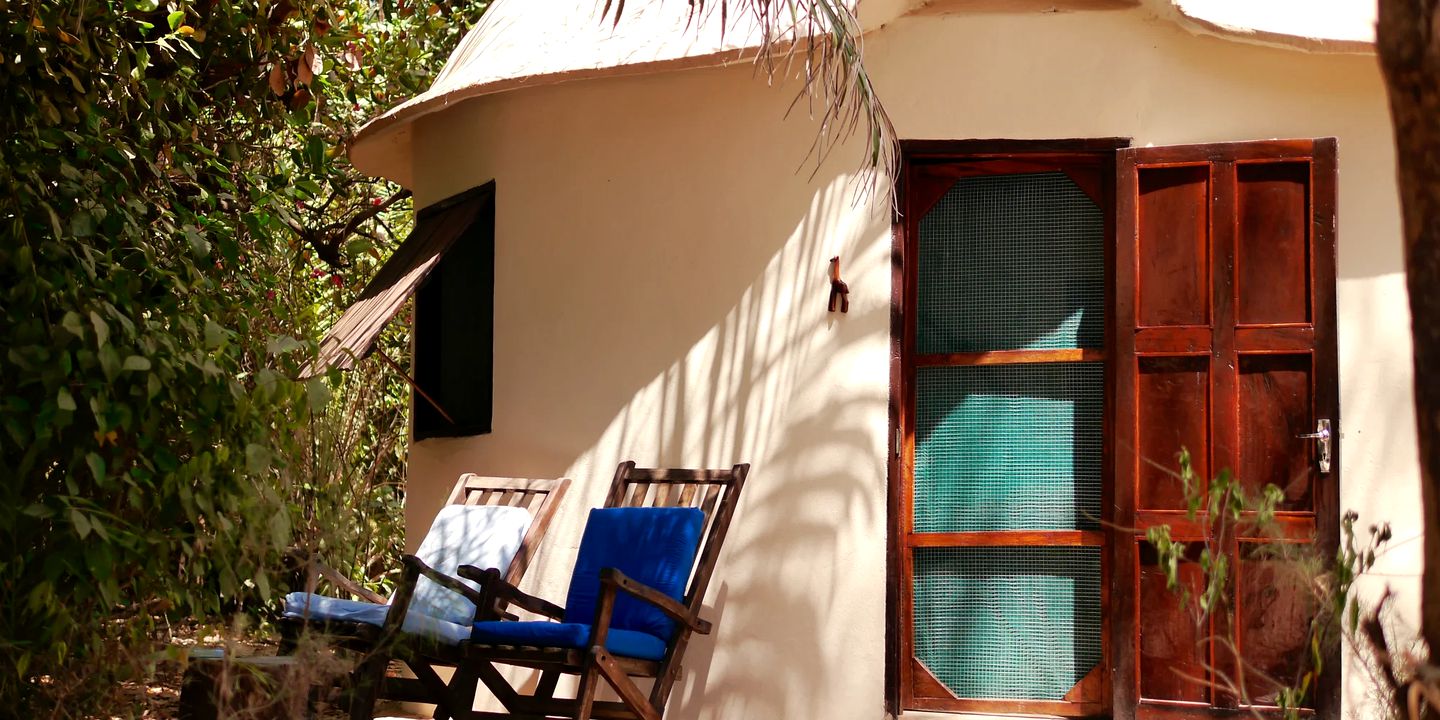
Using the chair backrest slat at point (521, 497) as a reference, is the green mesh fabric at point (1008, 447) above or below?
above

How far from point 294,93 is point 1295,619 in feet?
15.6

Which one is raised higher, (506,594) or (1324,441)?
(1324,441)

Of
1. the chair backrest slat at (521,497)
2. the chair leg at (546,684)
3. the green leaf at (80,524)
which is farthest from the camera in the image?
the chair backrest slat at (521,497)

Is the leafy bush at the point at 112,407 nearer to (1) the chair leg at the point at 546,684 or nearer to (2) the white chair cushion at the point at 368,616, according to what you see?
(2) the white chair cushion at the point at 368,616

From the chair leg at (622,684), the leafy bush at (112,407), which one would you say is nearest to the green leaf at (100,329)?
the leafy bush at (112,407)

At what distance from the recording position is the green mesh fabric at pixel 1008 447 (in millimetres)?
5590

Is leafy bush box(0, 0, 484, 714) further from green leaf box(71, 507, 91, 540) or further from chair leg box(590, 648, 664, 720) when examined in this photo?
chair leg box(590, 648, 664, 720)

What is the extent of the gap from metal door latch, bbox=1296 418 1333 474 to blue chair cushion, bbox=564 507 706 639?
85.3 inches

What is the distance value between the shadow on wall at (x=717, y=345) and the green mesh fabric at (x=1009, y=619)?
12.9 inches

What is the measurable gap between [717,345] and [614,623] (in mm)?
1151

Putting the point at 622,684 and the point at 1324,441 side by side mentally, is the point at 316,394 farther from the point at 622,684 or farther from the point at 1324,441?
the point at 1324,441

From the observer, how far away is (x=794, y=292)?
5.78 m

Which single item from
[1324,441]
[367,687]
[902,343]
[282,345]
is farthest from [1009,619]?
[282,345]

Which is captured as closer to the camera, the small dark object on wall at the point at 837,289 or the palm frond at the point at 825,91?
the palm frond at the point at 825,91
